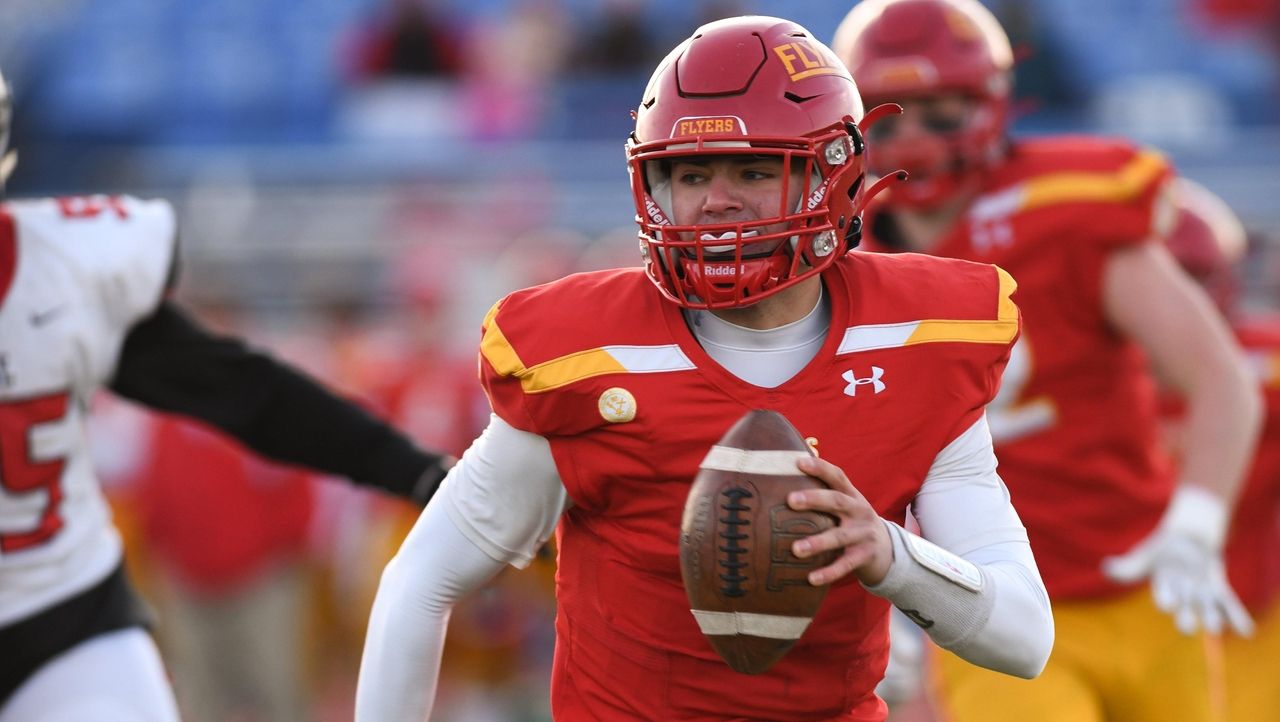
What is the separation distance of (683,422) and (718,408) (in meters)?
0.05

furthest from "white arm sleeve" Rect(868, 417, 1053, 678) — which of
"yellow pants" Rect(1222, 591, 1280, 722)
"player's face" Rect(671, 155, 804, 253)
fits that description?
"yellow pants" Rect(1222, 591, 1280, 722)

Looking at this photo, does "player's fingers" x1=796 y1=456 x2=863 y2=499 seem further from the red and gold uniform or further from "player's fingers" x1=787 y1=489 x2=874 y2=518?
the red and gold uniform

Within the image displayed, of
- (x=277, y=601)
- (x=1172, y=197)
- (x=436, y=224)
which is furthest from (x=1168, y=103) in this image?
(x=1172, y=197)

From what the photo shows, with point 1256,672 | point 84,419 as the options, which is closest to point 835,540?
point 84,419

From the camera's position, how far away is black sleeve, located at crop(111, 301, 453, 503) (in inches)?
127

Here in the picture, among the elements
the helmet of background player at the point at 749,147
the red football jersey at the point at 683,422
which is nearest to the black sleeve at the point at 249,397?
the red football jersey at the point at 683,422

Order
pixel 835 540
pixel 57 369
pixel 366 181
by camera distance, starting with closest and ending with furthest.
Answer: pixel 835 540 < pixel 57 369 < pixel 366 181

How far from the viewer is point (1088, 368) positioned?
3.62m

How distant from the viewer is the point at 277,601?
677 cm

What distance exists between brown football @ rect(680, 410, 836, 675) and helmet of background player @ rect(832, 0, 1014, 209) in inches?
62.0

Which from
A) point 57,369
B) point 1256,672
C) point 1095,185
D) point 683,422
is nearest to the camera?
point 683,422

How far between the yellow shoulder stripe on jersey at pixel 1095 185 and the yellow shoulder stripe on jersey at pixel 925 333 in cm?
125

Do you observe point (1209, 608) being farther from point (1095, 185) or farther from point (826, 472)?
point (826, 472)

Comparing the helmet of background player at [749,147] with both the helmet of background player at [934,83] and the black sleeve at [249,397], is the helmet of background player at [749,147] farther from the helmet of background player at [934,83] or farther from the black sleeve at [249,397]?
the helmet of background player at [934,83]
